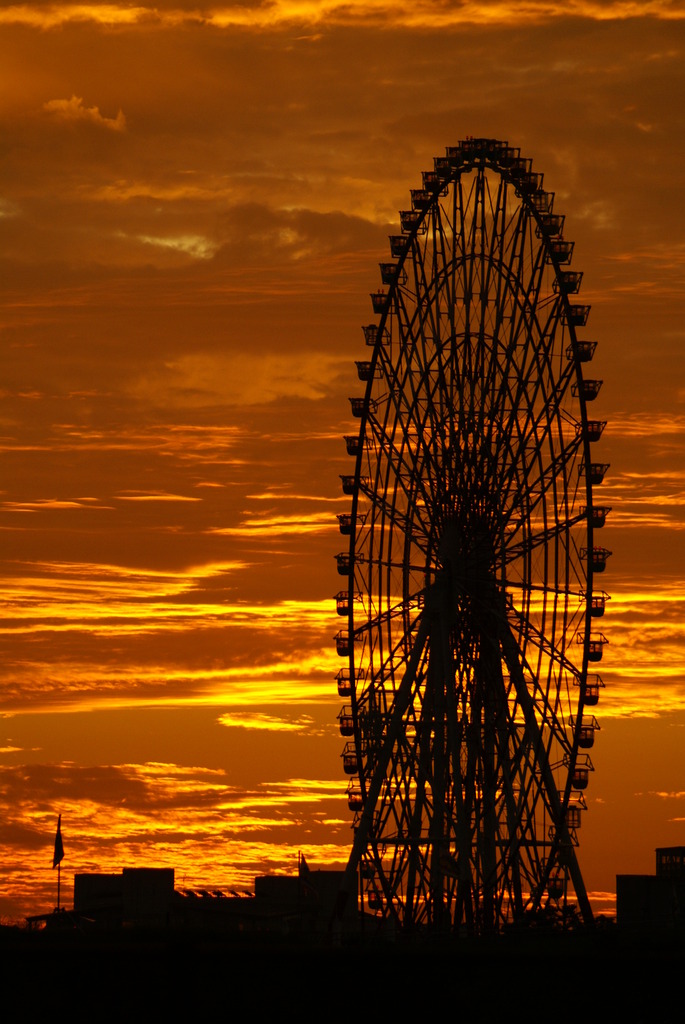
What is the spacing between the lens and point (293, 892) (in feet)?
347

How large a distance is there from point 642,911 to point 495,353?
2516 centimetres

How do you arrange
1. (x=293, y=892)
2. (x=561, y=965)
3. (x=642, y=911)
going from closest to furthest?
(x=561, y=965)
(x=642, y=911)
(x=293, y=892)

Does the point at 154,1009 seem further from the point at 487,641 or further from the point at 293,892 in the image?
the point at 293,892

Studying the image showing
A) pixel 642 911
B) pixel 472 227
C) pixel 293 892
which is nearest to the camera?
pixel 472 227

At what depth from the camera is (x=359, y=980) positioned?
77.7m

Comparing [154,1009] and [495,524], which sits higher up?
[495,524]

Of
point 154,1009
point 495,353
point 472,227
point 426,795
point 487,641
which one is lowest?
point 154,1009

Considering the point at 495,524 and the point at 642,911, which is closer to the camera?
the point at 495,524

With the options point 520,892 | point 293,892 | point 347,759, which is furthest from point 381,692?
point 293,892

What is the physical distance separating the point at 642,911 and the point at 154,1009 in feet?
74.8

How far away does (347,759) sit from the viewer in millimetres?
80250

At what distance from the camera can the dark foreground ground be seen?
248ft

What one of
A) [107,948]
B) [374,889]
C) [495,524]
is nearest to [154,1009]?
[107,948]

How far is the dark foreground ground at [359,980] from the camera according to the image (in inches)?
2977
